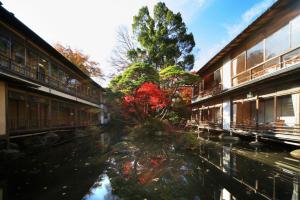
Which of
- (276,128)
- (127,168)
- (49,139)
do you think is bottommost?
(49,139)

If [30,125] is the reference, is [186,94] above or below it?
above

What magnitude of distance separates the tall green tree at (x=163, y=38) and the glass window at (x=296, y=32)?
25.6 meters

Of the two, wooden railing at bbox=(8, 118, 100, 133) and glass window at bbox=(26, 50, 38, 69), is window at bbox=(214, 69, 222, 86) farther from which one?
glass window at bbox=(26, 50, 38, 69)

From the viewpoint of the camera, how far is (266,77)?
504 inches

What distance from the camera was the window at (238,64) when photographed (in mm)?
18778

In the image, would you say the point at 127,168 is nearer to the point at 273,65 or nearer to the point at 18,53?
the point at 273,65

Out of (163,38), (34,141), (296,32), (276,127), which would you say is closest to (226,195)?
(276,127)

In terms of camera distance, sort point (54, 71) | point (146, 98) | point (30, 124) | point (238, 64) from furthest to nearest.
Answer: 1. point (146, 98)
2. point (54, 71)
3. point (238, 64)
4. point (30, 124)

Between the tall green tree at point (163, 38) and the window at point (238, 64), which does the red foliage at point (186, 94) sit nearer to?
the tall green tree at point (163, 38)

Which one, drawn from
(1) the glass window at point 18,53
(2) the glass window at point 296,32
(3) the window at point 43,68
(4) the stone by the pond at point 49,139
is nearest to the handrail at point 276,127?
(2) the glass window at point 296,32

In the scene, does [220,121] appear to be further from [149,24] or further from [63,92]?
[149,24]

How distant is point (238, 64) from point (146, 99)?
9.93 m

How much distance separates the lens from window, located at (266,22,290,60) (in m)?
13.4

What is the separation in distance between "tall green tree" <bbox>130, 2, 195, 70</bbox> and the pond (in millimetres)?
28934
